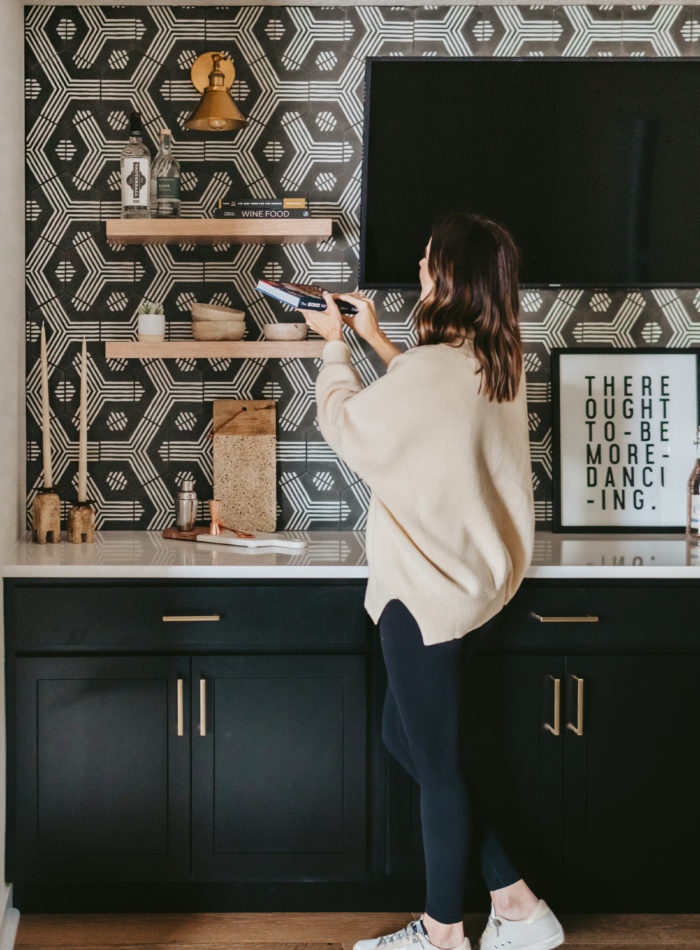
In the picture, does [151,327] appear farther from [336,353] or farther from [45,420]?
[336,353]

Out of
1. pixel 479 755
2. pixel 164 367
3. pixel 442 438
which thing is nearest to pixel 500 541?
pixel 442 438

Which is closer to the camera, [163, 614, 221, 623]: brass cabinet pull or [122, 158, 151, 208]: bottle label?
[163, 614, 221, 623]: brass cabinet pull

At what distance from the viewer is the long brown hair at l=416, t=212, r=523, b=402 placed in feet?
6.03

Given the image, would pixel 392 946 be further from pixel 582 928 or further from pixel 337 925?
pixel 582 928

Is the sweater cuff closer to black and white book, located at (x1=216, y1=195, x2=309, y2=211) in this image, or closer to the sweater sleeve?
the sweater sleeve

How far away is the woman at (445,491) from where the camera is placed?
1.81m

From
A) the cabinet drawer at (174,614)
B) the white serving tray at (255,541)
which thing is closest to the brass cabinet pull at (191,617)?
the cabinet drawer at (174,614)

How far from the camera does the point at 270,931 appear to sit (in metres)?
2.22

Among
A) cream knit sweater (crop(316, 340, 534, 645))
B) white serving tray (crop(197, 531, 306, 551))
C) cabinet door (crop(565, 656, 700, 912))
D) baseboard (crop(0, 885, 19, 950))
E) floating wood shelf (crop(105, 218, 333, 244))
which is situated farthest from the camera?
floating wood shelf (crop(105, 218, 333, 244))

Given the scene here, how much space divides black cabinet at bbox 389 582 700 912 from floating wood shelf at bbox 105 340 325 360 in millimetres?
896

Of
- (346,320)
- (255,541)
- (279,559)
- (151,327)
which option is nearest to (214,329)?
(151,327)

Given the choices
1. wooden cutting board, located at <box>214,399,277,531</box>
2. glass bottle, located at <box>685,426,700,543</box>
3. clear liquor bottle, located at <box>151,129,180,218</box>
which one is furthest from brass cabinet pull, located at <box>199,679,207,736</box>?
glass bottle, located at <box>685,426,700,543</box>

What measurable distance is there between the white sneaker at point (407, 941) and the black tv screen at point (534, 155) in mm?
Result: 1654

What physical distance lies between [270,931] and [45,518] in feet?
3.93
